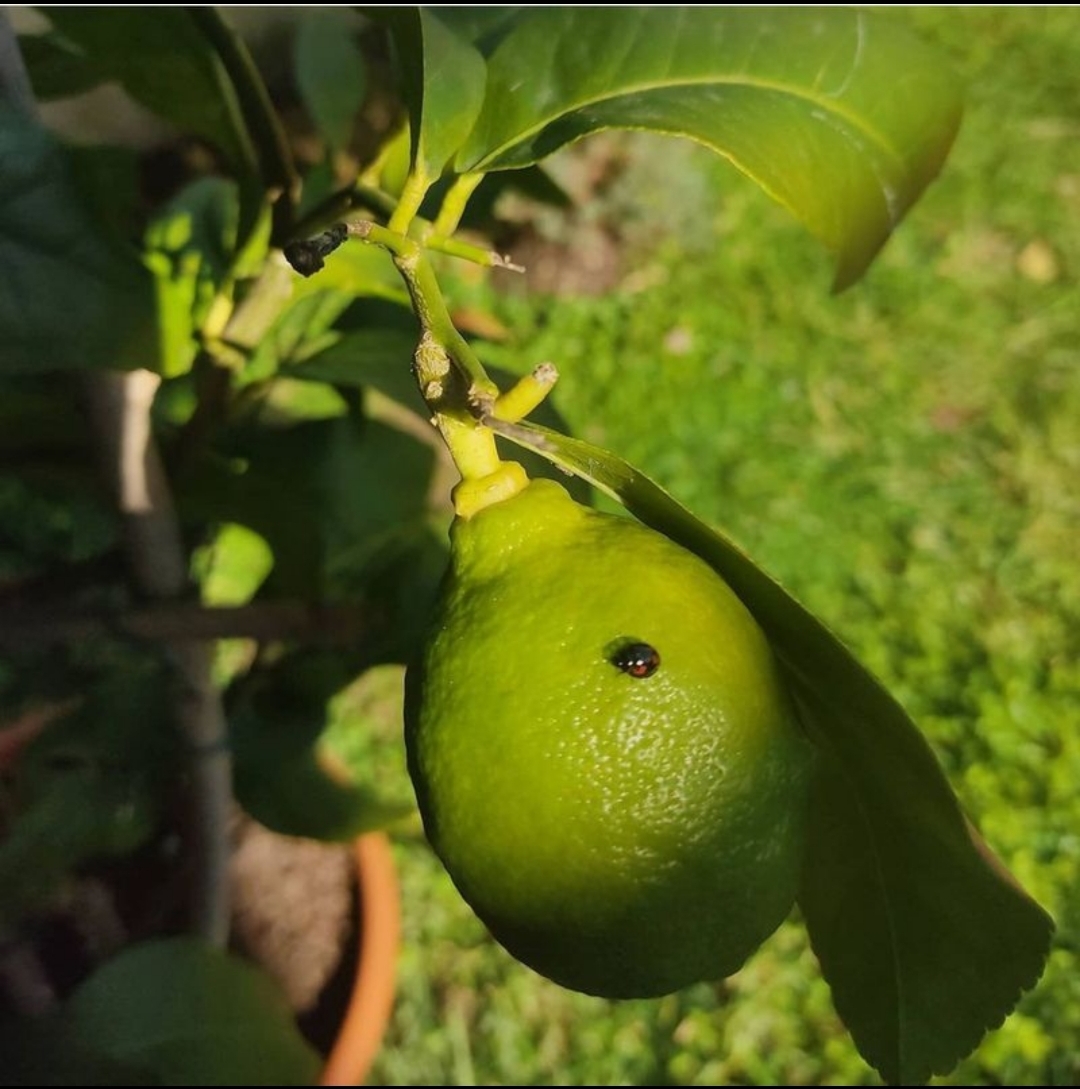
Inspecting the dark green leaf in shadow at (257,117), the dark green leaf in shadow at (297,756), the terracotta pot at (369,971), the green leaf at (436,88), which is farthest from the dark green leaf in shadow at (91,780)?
the green leaf at (436,88)

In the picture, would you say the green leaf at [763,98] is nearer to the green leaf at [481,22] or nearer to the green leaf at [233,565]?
the green leaf at [481,22]

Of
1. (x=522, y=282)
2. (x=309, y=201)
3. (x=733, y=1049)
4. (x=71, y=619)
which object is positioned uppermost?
(x=309, y=201)

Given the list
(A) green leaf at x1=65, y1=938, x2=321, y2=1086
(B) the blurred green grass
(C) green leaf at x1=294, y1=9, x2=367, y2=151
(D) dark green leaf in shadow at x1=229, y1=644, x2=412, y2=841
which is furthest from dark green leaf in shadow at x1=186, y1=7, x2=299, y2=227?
(B) the blurred green grass

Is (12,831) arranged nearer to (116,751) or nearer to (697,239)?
(116,751)

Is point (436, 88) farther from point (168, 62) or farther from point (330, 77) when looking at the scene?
point (330, 77)

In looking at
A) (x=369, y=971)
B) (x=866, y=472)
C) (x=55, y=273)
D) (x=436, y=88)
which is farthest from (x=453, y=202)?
(x=866, y=472)

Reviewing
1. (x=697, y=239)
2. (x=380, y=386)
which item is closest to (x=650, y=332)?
(x=697, y=239)

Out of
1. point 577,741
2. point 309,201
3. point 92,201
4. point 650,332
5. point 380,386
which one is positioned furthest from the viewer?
point 650,332
